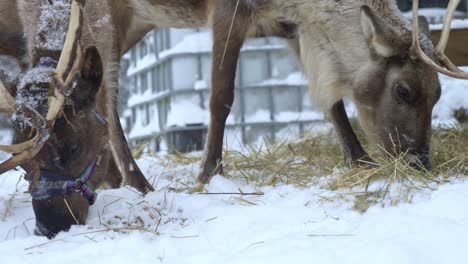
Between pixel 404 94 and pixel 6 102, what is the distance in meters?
2.44

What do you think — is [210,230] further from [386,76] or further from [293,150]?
[293,150]

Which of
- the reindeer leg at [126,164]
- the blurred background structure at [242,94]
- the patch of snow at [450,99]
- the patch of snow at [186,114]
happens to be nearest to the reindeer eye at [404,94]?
the reindeer leg at [126,164]

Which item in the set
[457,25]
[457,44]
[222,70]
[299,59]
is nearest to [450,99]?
[457,44]

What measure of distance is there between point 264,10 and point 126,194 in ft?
5.53

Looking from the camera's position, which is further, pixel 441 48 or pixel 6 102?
pixel 441 48

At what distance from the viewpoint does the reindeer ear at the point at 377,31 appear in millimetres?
3936

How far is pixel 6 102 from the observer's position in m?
2.80

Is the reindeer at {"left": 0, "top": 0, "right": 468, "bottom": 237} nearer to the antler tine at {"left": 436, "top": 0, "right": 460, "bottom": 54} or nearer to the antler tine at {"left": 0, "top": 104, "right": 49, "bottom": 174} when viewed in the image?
the antler tine at {"left": 436, "top": 0, "right": 460, "bottom": 54}

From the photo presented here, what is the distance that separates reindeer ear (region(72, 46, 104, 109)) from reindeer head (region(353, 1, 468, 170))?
1829 mm

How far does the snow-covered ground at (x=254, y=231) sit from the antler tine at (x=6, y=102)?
23.6 inches

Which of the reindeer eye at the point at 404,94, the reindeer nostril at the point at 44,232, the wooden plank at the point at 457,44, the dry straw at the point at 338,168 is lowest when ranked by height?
the reindeer nostril at the point at 44,232

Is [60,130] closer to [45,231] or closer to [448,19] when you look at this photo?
[45,231]

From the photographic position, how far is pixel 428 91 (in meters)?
3.88

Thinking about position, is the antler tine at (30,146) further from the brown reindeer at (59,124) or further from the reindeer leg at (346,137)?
the reindeer leg at (346,137)
